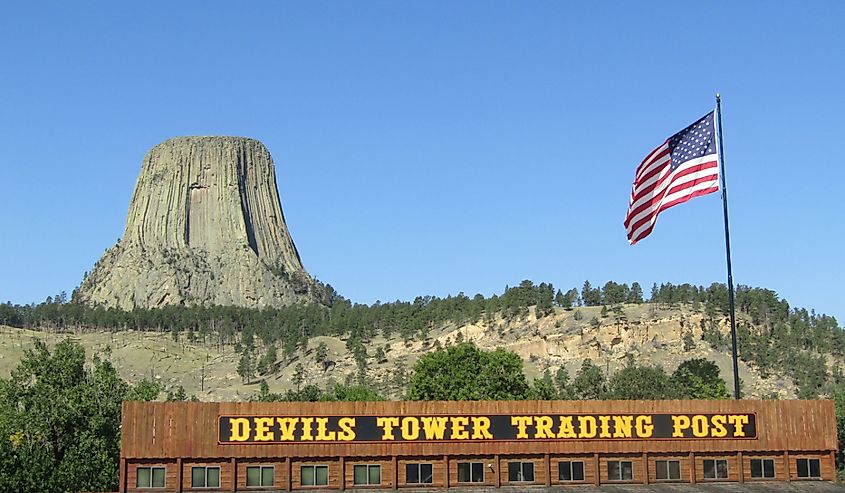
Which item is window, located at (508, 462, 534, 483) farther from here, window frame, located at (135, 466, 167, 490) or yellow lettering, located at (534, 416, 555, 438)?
window frame, located at (135, 466, 167, 490)

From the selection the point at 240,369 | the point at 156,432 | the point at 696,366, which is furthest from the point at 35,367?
the point at 240,369

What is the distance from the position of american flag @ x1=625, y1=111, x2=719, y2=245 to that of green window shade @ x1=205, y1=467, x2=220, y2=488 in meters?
21.1

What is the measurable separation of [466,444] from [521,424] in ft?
8.92

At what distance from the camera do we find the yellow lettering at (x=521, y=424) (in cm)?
5128

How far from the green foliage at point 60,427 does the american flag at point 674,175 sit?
3683 cm

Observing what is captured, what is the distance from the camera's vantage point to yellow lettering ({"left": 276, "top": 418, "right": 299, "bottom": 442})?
5016 cm

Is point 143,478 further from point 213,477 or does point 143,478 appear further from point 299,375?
point 299,375

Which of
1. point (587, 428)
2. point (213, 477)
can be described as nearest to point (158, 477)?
point (213, 477)

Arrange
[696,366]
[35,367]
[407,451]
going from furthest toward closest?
[696,366], [35,367], [407,451]

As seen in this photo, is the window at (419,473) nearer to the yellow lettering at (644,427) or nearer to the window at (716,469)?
the yellow lettering at (644,427)

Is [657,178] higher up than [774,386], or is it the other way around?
[657,178]

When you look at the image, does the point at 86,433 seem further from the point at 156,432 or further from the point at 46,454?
the point at 156,432

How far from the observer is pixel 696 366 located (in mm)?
143250

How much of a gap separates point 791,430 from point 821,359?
130 metres
